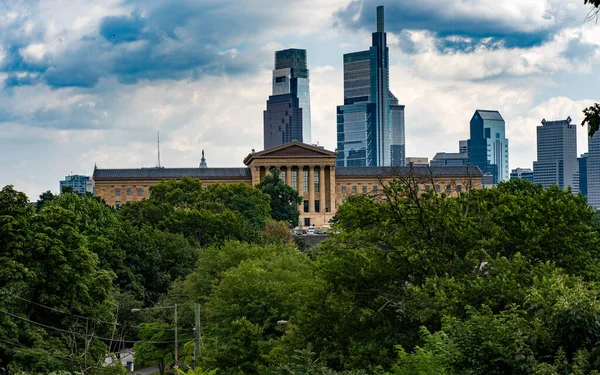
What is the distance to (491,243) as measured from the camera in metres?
38.6

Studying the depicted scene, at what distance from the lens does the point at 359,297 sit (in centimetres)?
3781

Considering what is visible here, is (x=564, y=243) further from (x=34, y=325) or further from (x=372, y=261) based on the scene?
(x=34, y=325)

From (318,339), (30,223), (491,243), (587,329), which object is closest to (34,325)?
(30,223)

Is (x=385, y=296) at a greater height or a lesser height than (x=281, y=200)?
lesser

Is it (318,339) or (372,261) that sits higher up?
(372,261)

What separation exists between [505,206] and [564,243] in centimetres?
288

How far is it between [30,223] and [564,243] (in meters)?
24.8

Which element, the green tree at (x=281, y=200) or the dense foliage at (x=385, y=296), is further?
the green tree at (x=281, y=200)

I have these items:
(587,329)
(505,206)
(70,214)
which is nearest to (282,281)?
(70,214)

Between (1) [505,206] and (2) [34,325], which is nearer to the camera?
(1) [505,206]

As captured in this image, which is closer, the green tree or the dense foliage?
the dense foliage

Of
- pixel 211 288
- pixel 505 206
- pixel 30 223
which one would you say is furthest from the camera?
pixel 211 288

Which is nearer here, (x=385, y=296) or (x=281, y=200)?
(x=385, y=296)

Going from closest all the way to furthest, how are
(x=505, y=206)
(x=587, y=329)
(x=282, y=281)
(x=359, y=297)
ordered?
(x=587, y=329)
(x=359, y=297)
(x=505, y=206)
(x=282, y=281)
